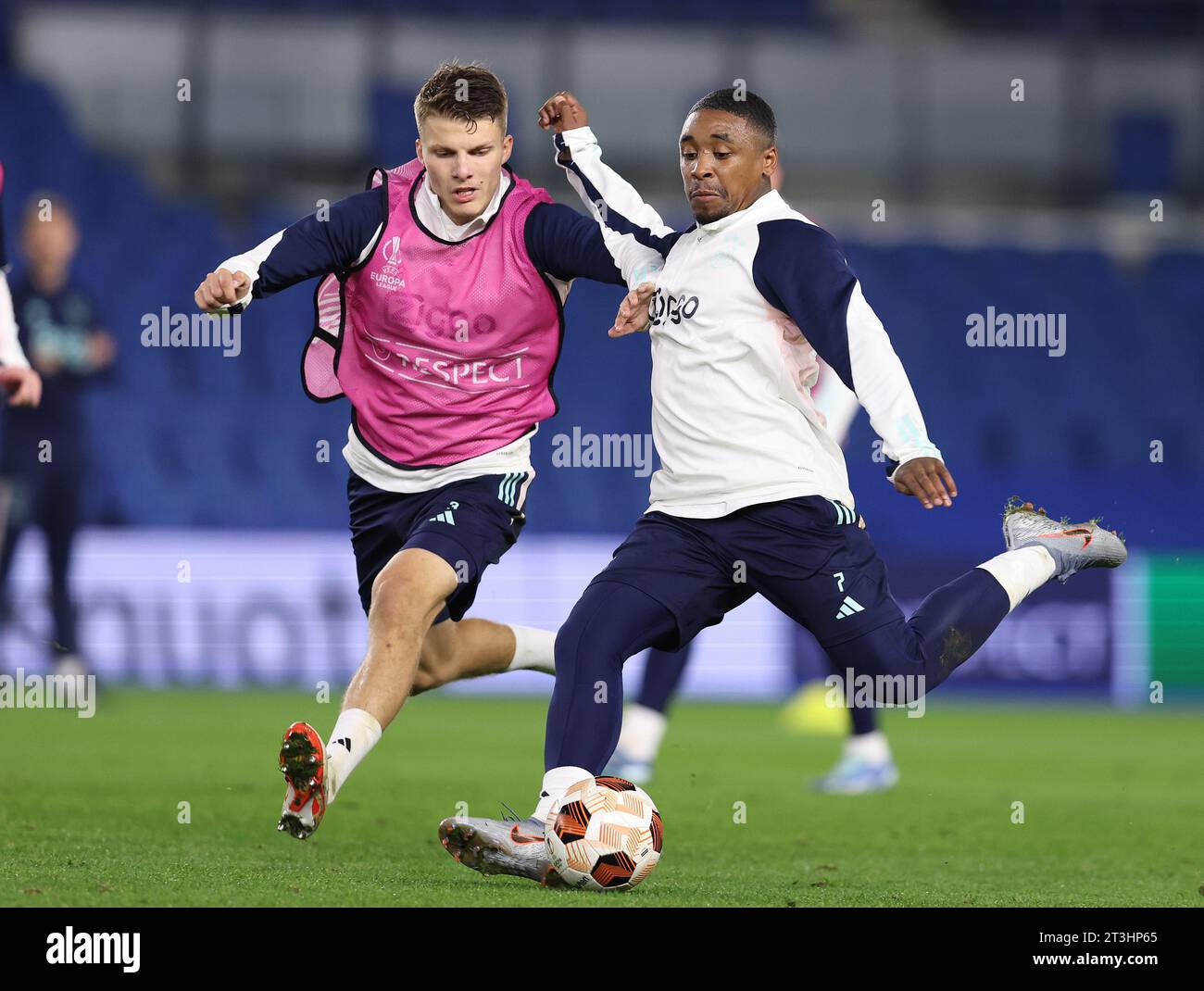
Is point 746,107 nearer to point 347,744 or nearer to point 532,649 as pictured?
point 347,744

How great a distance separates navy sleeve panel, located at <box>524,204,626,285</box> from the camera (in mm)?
5656

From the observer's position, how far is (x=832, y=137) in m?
18.5

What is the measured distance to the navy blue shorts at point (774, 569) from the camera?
5.14 meters

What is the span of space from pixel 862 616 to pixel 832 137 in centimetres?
1397

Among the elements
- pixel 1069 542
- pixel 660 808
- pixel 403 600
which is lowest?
pixel 660 808

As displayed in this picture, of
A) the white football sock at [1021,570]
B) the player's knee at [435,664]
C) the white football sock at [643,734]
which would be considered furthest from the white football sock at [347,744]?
the white football sock at [643,734]

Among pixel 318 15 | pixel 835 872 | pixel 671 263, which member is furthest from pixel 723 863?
pixel 318 15

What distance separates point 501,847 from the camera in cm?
497

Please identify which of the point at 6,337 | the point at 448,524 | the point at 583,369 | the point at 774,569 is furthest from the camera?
the point at 583,369

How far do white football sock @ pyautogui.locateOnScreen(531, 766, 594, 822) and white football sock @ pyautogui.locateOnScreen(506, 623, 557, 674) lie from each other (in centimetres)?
156

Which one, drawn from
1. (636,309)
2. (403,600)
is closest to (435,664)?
(403,600)

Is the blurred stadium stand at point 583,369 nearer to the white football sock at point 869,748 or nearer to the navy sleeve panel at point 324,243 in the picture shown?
the white football sock at point 869,748

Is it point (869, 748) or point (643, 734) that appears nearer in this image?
point (643, 734)

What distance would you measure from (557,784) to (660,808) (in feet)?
6.93
